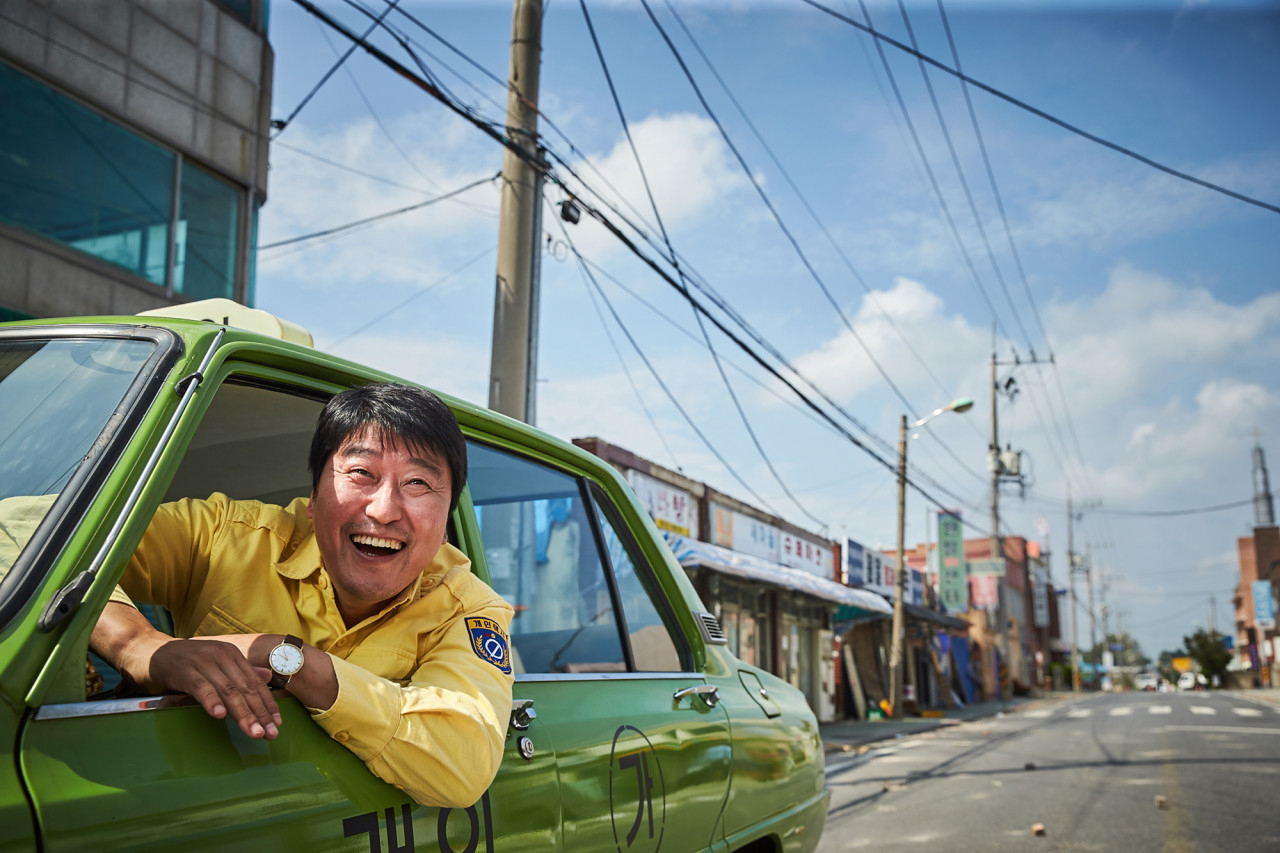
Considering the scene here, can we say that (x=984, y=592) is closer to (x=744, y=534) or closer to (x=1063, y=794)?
(x=744, y=534)

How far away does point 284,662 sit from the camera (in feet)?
4.72

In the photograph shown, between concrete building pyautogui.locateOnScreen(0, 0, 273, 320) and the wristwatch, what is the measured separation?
9016mm

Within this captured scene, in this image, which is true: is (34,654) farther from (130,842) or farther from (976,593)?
(976,593)

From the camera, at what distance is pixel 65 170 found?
31.1 ft

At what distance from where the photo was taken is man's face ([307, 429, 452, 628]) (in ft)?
5.68

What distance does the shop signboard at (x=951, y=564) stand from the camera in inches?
1380

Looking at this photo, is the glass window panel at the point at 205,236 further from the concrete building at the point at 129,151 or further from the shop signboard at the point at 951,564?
the shop signboard at the point at 951,564

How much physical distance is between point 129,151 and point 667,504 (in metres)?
8.95

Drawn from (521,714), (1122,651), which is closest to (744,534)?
(521,714)

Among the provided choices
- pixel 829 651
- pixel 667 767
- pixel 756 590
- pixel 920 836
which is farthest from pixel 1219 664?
pixel 667 767

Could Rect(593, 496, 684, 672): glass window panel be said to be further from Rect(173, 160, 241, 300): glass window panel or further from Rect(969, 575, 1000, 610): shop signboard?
Rect(969, 575, 1000, 610): shop signboard

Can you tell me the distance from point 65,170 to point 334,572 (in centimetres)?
960

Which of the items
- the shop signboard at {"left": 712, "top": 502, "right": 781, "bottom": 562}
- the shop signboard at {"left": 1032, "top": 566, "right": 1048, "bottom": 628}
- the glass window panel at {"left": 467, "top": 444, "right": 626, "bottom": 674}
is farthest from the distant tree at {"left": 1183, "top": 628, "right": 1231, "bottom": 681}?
the glass window panel at {"left": 467, "top": 444, "right": 626, "bottom": 674}

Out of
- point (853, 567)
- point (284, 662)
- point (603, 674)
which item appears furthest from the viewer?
point (853, 567)
